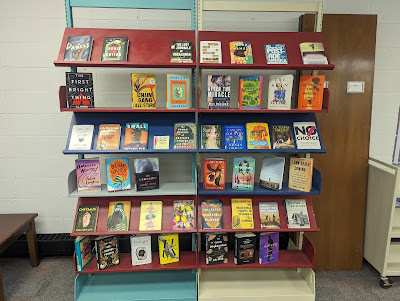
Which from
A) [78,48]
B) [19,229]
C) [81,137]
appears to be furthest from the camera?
[19,229]

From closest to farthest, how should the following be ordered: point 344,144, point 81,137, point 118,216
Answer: point 81,137
point 118,216
point 344,144

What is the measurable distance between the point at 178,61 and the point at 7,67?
175 centimetres

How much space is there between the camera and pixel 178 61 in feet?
7.08

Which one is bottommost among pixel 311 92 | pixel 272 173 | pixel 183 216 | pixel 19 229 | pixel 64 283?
pixel 64 283

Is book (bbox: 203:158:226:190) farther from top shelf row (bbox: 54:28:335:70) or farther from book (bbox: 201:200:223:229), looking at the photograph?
top shelf row (bbox: 54:28:335:70)

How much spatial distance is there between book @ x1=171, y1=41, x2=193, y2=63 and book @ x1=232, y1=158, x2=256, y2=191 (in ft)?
2.95

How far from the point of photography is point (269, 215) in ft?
7.84

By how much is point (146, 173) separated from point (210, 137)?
2.02 ft

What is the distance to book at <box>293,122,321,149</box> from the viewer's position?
2281 mm


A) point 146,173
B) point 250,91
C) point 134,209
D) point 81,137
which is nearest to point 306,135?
point 250,91

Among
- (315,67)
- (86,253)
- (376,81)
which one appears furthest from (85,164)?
(376,81)

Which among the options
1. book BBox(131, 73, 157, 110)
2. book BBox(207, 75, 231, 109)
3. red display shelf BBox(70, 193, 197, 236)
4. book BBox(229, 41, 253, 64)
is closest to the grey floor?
red display shelf BBox(70, 193, 197, 236)

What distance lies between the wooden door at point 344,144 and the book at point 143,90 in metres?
1.49

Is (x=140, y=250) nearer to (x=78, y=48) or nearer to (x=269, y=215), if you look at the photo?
(x=269, y=215)
